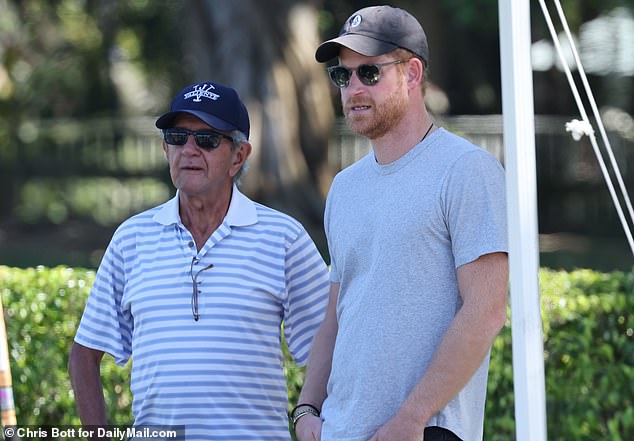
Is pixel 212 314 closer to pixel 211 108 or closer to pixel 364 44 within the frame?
pixel 211 108

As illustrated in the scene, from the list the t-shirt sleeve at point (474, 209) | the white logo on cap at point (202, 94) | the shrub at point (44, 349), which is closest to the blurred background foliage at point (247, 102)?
the shrub at point (44, 349)

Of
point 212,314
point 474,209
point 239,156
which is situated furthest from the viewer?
point 239,156

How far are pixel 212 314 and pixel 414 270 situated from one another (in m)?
0.78

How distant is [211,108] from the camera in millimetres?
3828

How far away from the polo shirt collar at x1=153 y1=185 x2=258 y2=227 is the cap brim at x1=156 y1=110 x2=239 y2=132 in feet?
0.73

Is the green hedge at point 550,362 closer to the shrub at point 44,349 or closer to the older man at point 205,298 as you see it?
the shrub at point 44,349

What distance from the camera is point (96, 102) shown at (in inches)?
989

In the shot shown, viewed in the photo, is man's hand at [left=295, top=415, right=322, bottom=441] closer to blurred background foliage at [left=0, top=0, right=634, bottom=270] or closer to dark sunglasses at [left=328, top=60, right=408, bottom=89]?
dark sunglasses at [left=328, top=60, right=408, bottom=89]

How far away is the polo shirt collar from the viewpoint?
149 inches

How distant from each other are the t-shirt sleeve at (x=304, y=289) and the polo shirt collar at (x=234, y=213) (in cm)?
16

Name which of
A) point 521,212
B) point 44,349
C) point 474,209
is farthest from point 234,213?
point 44,349

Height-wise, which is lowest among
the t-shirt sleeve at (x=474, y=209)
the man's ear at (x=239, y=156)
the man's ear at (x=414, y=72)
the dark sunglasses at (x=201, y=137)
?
the t-shirt sleeve at (x=474, y=209)

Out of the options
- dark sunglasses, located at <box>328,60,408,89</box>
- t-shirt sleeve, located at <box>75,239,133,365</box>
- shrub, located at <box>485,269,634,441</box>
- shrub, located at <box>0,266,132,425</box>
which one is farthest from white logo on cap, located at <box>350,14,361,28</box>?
shrub, located at <box>0,266,132,425</box>

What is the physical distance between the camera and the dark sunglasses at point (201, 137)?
12.5 ft
